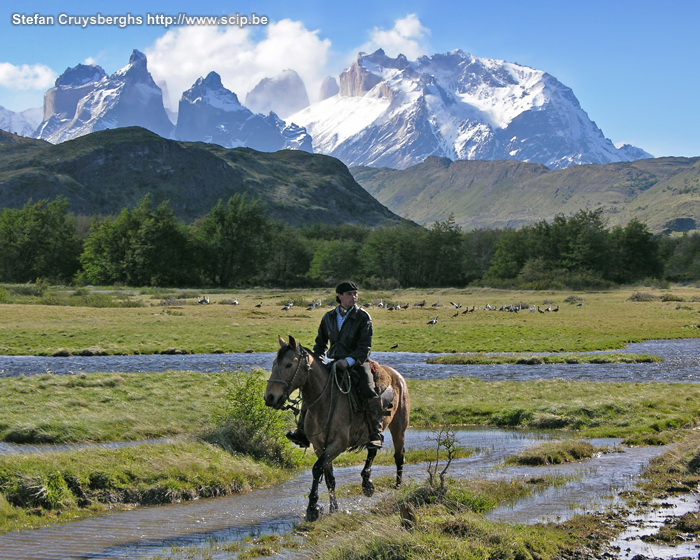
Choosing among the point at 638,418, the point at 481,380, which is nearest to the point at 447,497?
the point at 638,418

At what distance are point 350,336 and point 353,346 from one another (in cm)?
23

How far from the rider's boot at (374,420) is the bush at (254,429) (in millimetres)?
4999

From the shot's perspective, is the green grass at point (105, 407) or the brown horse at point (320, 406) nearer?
the brown horse at point (320, 406)

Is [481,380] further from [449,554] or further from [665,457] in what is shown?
[449,554]

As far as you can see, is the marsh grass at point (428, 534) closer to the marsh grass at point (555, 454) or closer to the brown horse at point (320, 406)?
the brown horse at point (320, 406)

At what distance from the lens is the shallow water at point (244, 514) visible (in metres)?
11.5

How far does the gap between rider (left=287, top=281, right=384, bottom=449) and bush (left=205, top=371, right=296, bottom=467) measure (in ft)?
15.5

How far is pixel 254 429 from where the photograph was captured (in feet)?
61.0

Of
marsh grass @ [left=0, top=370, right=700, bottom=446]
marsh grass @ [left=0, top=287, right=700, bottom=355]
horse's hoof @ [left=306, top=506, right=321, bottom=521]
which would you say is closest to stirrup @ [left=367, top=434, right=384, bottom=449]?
horse's hoof @ [left=306, top=506, right=321, bottom=521]

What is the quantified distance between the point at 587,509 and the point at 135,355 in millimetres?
37459

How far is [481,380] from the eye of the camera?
119ft

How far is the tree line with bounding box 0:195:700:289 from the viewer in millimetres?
138000

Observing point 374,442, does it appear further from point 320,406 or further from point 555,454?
point 555,454

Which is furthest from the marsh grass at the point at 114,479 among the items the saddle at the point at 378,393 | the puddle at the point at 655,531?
the puddle at the point at 655,531
